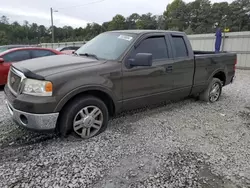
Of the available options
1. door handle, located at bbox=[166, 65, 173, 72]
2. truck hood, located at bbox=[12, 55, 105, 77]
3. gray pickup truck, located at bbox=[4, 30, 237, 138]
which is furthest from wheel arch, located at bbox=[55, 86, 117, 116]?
door handle, located at bbox=[166, 65, 173, 72]

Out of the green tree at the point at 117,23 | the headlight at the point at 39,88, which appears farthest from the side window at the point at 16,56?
the green tree at the point at 117,23

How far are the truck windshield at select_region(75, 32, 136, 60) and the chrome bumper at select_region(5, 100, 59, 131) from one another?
4.50ft

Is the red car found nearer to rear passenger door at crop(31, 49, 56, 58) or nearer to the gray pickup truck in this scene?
rear passenger door at crop(31, 49, 56, 58)

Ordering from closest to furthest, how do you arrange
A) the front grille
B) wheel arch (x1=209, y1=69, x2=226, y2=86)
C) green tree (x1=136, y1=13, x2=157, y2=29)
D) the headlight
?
the headlight, the front grille, wheel arch (x1=209, y1=69, x2=226, y2=86), green tree (x1=136, y1=13, x2=157, y2=29)

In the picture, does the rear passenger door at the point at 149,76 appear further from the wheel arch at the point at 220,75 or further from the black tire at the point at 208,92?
the wheel arch at the point at 220,75

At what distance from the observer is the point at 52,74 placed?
9.09ft

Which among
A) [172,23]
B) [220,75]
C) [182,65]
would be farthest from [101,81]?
[172,23]

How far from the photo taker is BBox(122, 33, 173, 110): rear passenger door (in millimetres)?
3510

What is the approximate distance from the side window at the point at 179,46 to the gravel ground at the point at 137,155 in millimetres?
1338

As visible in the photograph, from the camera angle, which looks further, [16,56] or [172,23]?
[172,23]

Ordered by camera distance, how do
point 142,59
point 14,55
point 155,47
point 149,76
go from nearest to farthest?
point 142,59
point 149,76
point 155,47
point 14,55

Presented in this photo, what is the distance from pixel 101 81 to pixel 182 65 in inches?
77.9

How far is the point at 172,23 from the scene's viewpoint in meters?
54.0

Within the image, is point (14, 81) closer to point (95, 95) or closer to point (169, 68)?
point (95, 95)
